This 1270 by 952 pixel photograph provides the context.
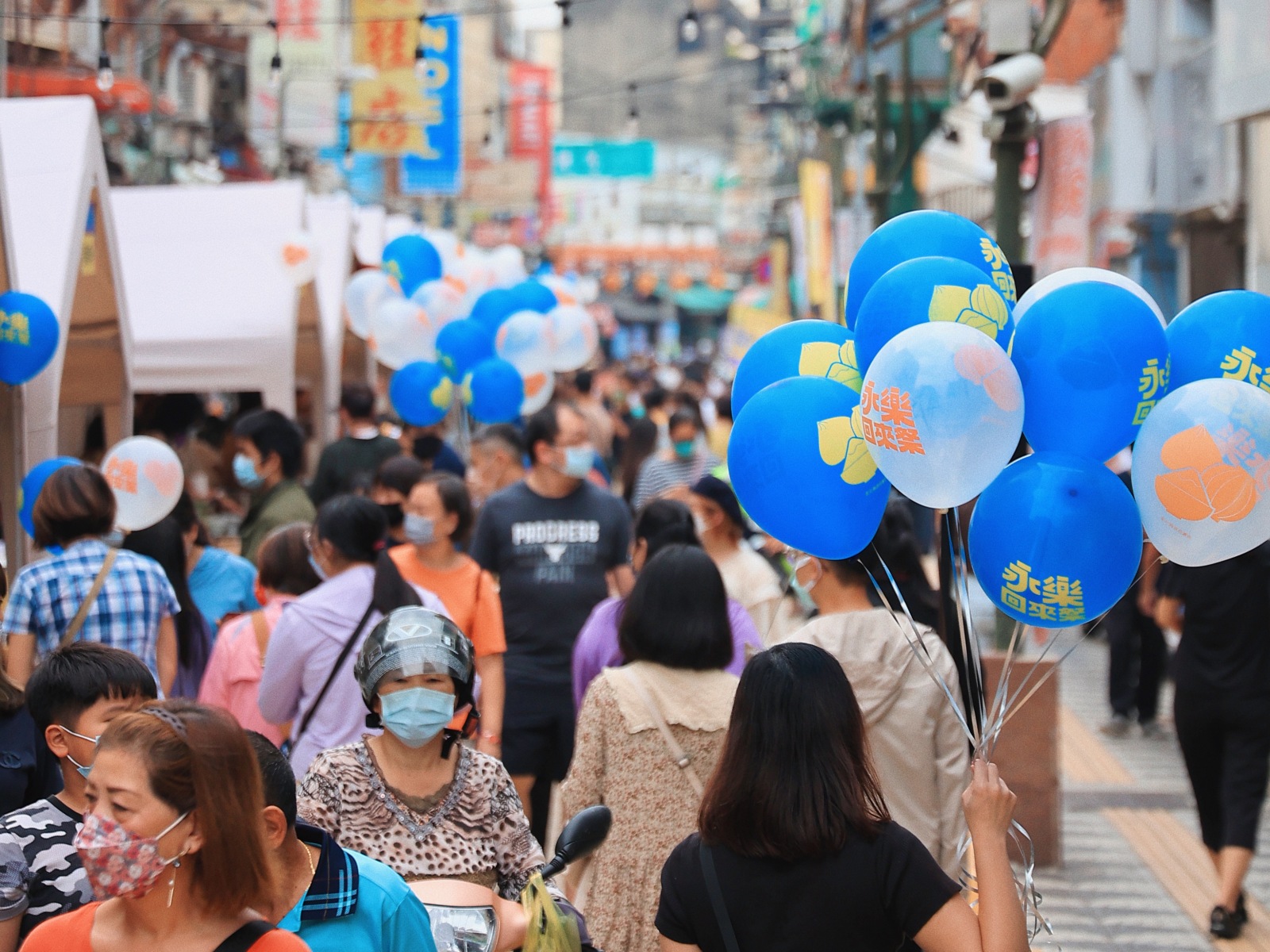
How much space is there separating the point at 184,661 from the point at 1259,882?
483 centimetres

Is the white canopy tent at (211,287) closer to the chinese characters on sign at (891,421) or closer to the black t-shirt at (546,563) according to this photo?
the black t-shirt at (546,563)

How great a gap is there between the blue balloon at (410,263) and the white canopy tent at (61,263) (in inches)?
136

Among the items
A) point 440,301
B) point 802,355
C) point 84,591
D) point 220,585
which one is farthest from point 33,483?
point 440,301

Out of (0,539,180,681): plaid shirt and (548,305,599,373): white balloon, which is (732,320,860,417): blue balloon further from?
(548,305,599,373): white balloon

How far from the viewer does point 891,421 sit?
332cm

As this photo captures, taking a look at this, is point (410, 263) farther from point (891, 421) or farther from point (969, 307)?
point (891, 421)

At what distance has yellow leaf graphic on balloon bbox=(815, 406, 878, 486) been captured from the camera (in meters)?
3.58

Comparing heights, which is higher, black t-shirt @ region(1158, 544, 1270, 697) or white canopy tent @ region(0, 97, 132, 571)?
white canopy tent @ region(0, 97, 132, 571)

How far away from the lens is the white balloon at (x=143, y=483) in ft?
21.1

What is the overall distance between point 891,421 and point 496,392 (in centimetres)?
767

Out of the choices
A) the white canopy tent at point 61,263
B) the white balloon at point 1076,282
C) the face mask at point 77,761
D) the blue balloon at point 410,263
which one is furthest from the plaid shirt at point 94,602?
the blue balloon at point 410,263

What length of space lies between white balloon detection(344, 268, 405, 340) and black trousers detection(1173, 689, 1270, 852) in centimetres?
760

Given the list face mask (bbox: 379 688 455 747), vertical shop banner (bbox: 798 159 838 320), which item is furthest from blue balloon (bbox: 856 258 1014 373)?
vertical shop banner (bbox: 798 159 838 320)

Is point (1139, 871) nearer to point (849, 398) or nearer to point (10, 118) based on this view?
point (849, 398)
